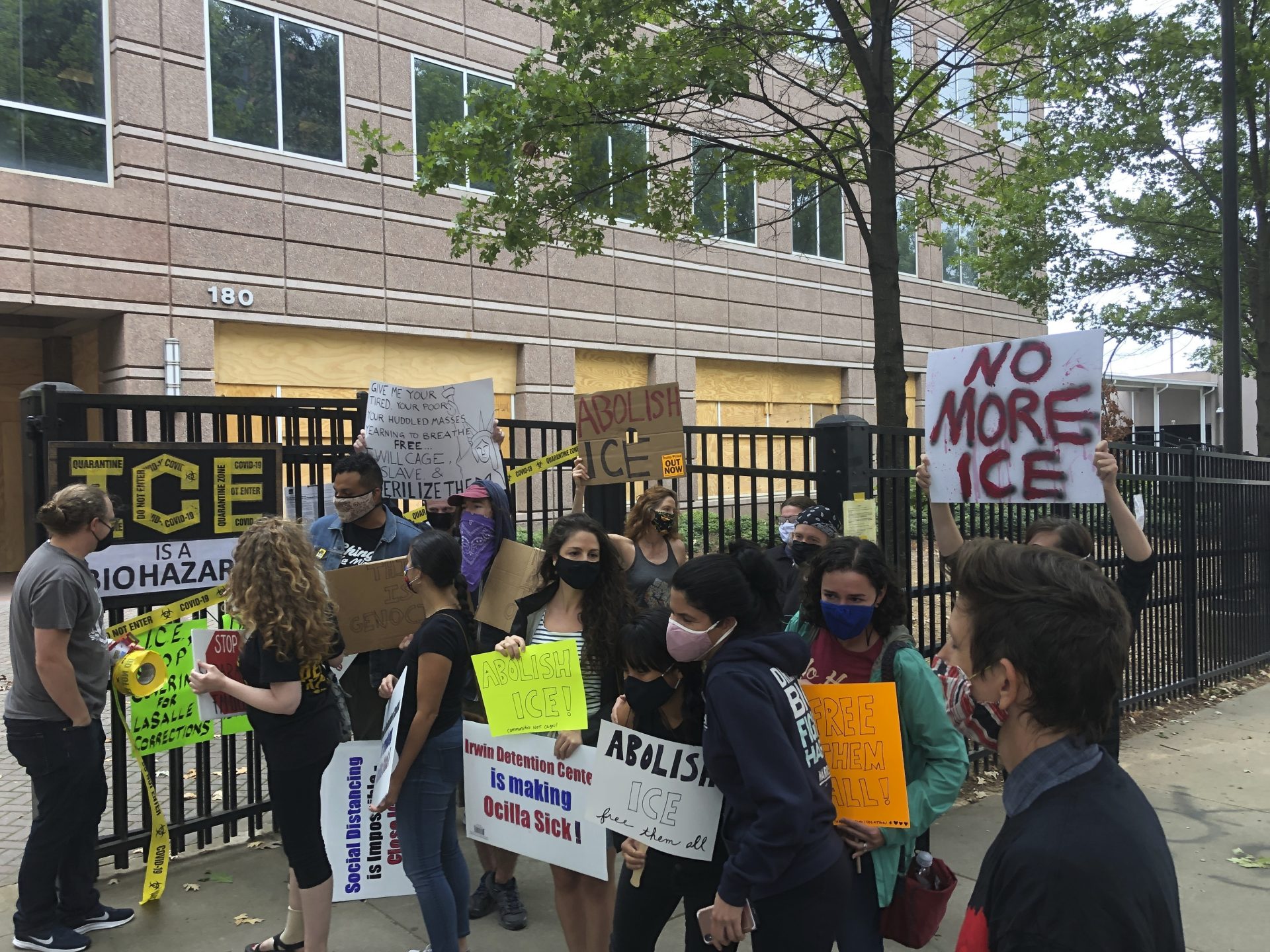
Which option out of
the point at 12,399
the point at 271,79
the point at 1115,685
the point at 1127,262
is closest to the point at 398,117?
the point at 271,79

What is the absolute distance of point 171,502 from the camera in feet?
16.2

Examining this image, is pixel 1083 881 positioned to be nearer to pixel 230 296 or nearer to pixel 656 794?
pixel 656 794

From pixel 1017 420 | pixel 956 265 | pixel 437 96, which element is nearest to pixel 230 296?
pixel 437 96

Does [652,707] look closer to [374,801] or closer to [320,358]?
[374,801]

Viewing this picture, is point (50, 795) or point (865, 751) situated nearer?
point (865, 751)

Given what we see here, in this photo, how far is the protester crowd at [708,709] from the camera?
1.64 m

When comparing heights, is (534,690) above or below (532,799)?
above

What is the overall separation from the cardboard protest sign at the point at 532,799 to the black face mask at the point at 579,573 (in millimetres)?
650

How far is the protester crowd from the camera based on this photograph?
1.64 metres

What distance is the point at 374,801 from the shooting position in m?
3.75

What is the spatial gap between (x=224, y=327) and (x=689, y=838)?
13.3 metres

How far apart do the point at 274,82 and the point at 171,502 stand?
38.4 ft

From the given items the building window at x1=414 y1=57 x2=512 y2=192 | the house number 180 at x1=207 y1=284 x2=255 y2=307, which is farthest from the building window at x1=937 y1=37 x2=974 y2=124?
the house number 180 at x1=207 y1=284 x2=255 y2=307

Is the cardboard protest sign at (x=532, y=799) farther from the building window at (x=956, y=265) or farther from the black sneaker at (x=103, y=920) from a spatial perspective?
the building window at (x=956, y=265)
